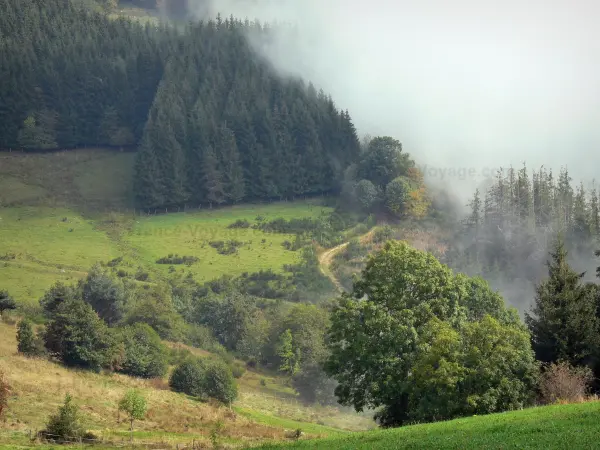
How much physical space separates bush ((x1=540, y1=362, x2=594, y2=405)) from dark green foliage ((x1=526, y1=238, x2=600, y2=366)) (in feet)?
7.36

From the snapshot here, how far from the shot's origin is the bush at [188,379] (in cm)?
9162

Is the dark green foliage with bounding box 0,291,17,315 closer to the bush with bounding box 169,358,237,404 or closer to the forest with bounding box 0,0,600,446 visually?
the forest with bounding box 0,0,600,446

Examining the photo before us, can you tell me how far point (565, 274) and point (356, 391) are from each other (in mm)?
19542

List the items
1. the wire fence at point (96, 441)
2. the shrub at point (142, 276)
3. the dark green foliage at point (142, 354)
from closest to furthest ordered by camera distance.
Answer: the wire fence at point (96, 441)
the dark green foliage at point (142, 354)
the shrub at point (142, 276)

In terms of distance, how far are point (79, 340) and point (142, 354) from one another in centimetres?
988

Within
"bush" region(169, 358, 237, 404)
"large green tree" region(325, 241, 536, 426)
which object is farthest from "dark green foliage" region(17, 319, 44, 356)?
"large green tree" region(325, 241, 536, 426)

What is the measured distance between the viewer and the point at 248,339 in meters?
121

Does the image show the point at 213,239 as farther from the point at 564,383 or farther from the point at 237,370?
the point at 564,383

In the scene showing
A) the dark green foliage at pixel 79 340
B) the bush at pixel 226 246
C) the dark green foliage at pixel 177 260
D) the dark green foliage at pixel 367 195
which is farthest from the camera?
the dark green foliage at pixel 367 195

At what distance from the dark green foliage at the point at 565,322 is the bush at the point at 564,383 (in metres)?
2.24

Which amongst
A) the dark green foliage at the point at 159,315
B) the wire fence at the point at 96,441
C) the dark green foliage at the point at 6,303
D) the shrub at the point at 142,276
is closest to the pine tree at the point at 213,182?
the shrub at the point at 142,276

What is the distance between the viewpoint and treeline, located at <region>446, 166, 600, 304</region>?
471ft

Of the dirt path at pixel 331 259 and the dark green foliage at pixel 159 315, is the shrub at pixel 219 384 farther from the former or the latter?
the dirt path at pixel 331 259

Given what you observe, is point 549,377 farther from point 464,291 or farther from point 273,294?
point 273,294
